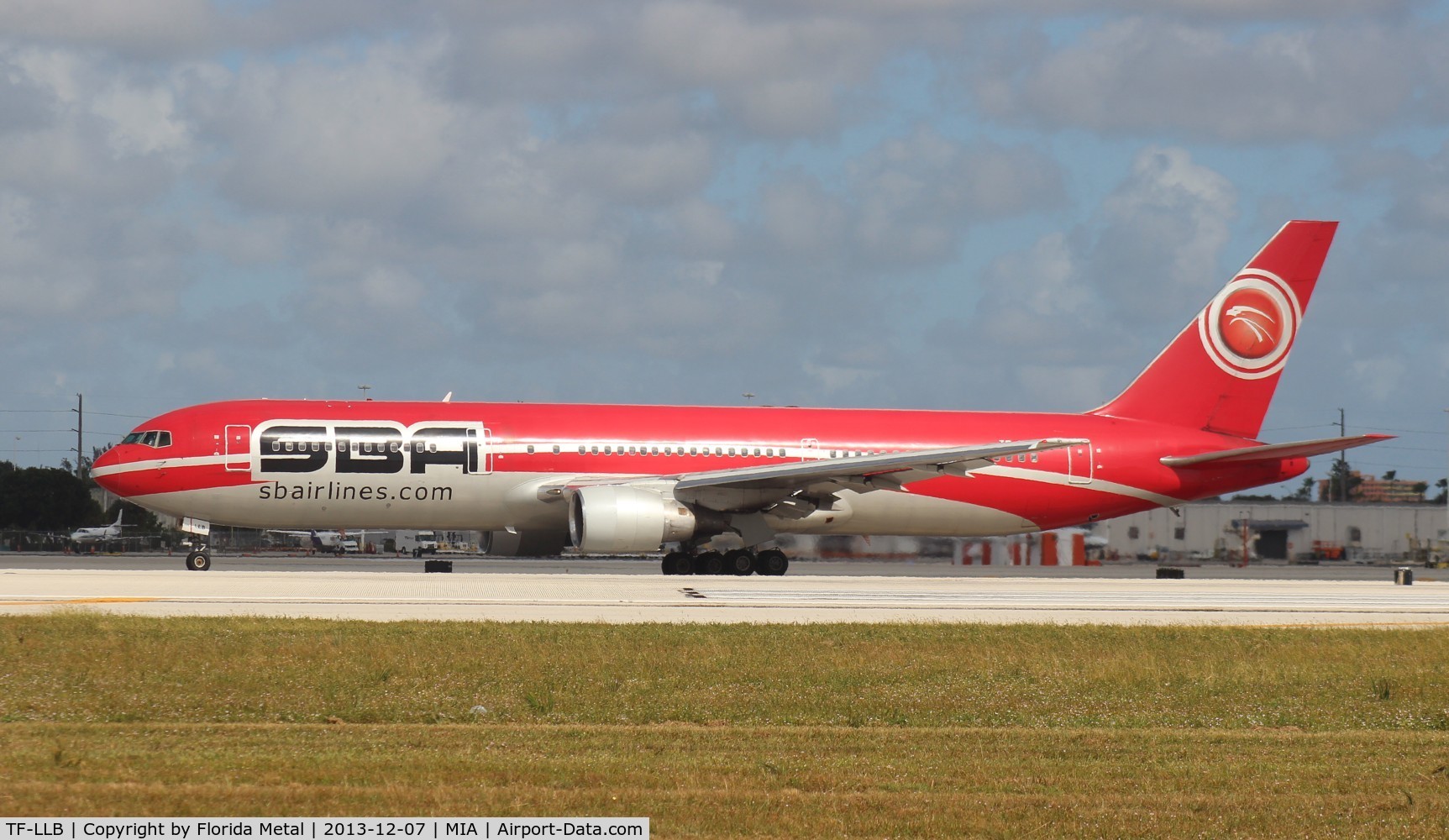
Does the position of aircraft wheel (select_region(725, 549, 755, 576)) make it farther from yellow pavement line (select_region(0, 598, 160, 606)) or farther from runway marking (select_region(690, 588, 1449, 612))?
yellow pavement line (select_region(0, 598, 160, 606))

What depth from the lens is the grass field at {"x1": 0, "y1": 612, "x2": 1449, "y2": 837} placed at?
874 centimetres

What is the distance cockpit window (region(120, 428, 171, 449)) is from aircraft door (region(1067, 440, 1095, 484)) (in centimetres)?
2121

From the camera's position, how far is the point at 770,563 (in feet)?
112

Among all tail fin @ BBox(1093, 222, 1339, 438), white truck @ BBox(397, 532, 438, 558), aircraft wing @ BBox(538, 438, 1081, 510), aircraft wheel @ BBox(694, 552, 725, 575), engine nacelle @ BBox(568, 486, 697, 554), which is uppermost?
tail fin @ BBox(1093, 222, 1339, 438)

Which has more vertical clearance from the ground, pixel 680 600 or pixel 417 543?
pixel 680 600

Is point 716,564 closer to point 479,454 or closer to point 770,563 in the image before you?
point 770,563

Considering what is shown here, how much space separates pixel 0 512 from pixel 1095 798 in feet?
286

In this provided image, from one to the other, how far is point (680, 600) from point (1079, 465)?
54.0 ft

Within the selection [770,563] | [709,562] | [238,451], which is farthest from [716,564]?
[238,451]

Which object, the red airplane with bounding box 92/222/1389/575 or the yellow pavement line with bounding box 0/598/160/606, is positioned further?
the red airplane with bounding box 92/222/1389/575

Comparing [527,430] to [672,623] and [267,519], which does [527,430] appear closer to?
[267,519]

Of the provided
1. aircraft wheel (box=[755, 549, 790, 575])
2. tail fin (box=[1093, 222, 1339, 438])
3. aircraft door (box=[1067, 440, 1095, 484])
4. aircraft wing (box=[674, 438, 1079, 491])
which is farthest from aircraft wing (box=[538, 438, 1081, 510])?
tail fin (box=[1093, 222, 1339, 438])

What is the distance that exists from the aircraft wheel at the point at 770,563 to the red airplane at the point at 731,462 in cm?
5

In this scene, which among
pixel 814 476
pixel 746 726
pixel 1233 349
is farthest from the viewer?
pixel 1233 349
